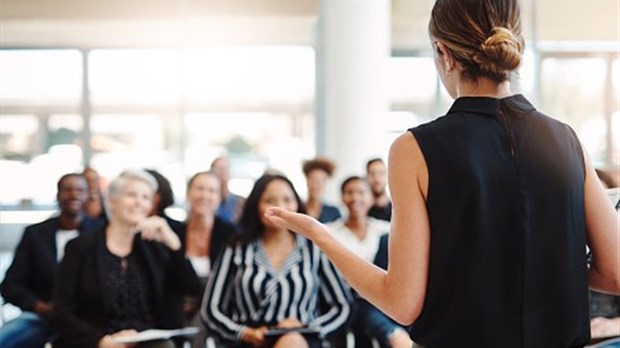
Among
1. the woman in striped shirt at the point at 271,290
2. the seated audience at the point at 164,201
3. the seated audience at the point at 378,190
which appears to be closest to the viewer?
the woman in striped shirt at the point at 271,290

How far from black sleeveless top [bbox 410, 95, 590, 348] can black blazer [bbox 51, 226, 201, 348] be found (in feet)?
9.50

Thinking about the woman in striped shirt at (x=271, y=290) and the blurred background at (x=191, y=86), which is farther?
the blurred background at (x=191, y=86)

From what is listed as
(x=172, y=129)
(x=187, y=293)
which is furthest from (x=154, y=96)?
(x=187, y=293)

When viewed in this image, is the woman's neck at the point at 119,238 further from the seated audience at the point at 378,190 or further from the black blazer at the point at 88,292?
the seated audience at the point at 378,190

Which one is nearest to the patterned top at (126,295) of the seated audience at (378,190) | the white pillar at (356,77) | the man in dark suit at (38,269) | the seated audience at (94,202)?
the man in dark suit at (38,269)

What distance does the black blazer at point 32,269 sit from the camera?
4449 mm

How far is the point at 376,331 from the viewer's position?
4250mm

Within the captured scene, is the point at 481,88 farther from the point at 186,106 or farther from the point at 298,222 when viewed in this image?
the point at 186,106

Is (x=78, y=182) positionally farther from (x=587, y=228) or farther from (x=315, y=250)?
(x=587, y=228)

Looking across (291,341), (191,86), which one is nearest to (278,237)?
(291,341)

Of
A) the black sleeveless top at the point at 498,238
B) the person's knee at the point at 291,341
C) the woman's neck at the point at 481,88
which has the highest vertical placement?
the woman's neck at the point at 481,88

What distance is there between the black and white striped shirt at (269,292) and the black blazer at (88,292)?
0.21m

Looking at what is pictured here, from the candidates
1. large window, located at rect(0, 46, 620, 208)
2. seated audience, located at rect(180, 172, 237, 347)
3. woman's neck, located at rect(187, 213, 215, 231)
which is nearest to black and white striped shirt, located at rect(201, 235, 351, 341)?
seated audience, located at rect(180, 172, 237, 347)

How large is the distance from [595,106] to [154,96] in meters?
4.59
